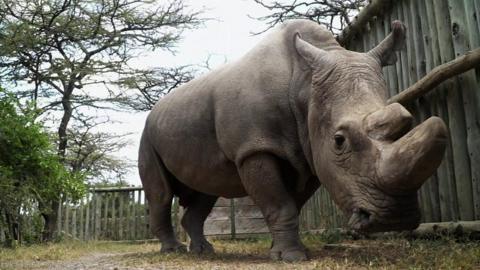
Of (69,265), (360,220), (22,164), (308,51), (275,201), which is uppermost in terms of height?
(308,51)

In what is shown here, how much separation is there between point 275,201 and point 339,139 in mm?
978

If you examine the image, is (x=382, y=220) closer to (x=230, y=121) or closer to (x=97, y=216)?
(x=230, y=121)

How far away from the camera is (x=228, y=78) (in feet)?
15.7

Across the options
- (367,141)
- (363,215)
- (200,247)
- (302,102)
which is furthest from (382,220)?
(200,247)

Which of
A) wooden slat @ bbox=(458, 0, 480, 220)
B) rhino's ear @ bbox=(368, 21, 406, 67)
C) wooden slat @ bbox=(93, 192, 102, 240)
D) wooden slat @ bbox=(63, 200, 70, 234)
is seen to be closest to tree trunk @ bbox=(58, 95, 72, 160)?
wooden slat @ bbox=(63, 200, 70, 234)

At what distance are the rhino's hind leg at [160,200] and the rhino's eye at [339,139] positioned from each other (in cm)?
283

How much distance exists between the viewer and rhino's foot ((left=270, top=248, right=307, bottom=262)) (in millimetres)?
3992

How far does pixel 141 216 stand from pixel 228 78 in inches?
328

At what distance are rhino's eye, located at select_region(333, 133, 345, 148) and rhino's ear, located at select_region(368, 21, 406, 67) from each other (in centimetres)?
101

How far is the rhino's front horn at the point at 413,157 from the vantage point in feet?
8.95

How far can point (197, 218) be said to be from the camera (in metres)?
6.17

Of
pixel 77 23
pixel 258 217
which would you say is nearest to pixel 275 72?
pixel 258 217

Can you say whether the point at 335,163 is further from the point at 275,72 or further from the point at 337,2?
the point at 337,2

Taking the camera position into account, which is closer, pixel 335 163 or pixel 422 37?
pixel 335 163
